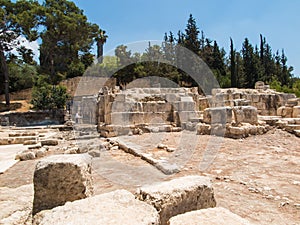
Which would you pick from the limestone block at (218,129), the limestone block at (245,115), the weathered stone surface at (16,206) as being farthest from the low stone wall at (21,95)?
the weathered stone surface at (16,206)

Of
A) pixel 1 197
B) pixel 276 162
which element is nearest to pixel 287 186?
pixel 276 162

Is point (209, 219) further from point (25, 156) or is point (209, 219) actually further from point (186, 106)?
point (186, 106)

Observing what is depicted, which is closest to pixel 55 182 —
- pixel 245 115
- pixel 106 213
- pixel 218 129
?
pixel 106 213

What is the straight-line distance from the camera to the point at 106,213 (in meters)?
1.86

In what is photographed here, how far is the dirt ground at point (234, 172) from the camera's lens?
316cm

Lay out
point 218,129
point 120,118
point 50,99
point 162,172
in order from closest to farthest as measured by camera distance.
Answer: point 162,172, point 218,129, point 120,118, point 50,99

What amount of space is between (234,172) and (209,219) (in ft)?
10.1

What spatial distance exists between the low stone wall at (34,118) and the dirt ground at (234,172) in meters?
15.9

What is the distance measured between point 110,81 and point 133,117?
20870mm

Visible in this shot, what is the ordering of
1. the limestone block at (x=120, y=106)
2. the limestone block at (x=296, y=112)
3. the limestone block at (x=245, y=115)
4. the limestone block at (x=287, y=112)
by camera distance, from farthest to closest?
the limestone block at (x=287, y=112) → the limestone block at (x=296, y=112) → the limestone block at (x=120, y=106) → the limestone block at (x=245, y=115)

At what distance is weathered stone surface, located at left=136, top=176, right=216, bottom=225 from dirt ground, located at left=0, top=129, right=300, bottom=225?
0.70m

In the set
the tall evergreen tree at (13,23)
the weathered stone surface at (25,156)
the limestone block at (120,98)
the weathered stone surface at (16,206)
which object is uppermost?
the tall evergreen tree at (13,23)

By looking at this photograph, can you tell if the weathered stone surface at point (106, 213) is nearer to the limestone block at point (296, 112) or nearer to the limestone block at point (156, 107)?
the limestone block at point (156, 107)

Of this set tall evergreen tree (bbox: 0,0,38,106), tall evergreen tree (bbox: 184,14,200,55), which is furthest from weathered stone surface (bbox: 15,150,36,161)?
tall evergreen tree (bbox: 184,14,200,55)
